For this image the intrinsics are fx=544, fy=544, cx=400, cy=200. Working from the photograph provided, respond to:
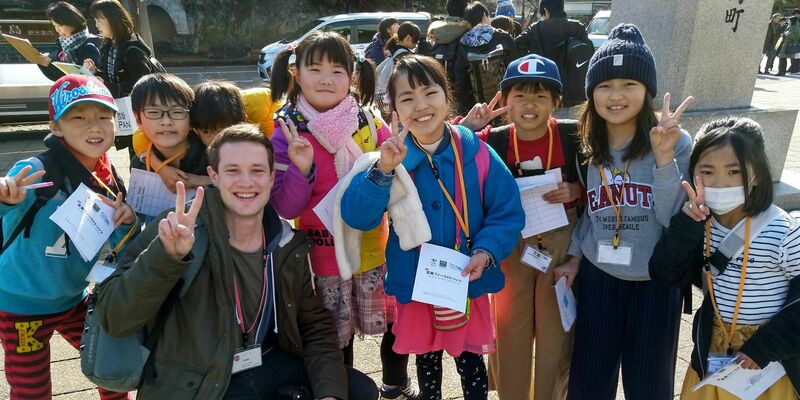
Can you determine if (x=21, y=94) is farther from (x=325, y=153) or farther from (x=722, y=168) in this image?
(x=722, y=168)

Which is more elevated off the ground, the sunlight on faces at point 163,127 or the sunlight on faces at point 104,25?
the sunlight on faces at point 104,25

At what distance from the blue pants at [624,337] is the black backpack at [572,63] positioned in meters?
3.30

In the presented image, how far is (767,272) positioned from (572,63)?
11.8 feet

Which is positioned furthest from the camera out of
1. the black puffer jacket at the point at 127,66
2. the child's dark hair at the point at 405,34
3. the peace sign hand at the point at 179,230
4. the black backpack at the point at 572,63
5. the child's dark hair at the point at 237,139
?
the child's dark hair at the point at 405,34

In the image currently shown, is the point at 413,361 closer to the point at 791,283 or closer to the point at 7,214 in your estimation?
the point at 791,283

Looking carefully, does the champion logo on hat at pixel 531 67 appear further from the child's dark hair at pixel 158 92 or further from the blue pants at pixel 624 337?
the child's dark hair at pixel 158 92

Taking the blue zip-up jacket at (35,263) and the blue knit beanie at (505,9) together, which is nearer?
the blue zip-up jacket at (35,263)

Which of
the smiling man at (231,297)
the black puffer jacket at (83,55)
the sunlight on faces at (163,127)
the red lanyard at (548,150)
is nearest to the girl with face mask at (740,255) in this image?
the red lanyard at (548,150)

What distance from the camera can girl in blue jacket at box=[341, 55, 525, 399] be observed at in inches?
80.9

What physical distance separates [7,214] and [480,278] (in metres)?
1.80

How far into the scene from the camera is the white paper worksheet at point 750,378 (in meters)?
1.86

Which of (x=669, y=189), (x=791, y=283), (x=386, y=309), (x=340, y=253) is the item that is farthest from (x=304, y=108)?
(x=791, y=283)

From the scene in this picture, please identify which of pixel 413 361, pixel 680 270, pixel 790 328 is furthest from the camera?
pixel 413 361

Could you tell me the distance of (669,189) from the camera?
1.92m
